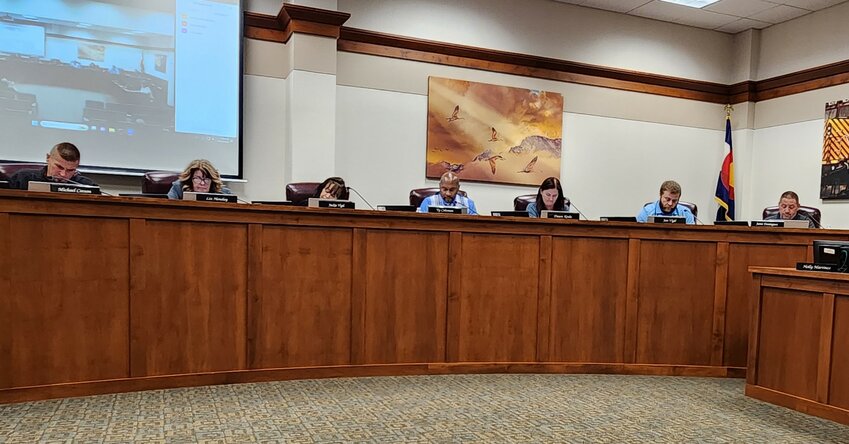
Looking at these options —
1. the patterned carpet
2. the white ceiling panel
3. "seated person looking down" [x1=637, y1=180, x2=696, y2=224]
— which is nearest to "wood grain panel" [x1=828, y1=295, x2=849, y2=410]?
the patterned carpet

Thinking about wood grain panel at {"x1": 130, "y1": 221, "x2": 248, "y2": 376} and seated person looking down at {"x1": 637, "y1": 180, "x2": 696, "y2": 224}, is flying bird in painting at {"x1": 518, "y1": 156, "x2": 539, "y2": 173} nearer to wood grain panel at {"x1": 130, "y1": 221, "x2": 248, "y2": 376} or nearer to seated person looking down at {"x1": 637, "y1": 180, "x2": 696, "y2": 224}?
seated person looking down at {"x1": 637, "y1": 180, "x2": 696, "y2": 224}

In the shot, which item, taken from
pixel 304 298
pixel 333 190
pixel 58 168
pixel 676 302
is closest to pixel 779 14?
pixel 676 302

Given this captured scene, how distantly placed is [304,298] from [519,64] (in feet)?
12.5

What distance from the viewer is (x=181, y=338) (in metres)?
2.64

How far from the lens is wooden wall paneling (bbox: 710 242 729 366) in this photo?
3.37 meters

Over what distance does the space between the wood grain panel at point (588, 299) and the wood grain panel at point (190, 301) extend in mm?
1724

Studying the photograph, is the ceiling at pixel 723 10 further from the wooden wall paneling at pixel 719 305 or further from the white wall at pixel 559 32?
the wooden wall paneling at pixel 719 305

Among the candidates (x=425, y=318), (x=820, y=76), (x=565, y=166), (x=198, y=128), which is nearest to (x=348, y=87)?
(x=198, y=128)

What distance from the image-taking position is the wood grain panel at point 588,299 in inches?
128

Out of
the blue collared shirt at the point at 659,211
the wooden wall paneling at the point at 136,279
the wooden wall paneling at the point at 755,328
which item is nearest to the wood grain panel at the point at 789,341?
the wooden wall paneling at the point at 755,328

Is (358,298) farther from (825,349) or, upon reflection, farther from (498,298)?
(825,349)

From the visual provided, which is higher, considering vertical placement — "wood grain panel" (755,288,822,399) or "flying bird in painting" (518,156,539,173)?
"flying bird in painting" (518,156,539,173)

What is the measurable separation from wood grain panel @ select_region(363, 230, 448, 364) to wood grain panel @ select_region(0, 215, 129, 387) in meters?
1.16

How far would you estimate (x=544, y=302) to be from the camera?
3.24 m
